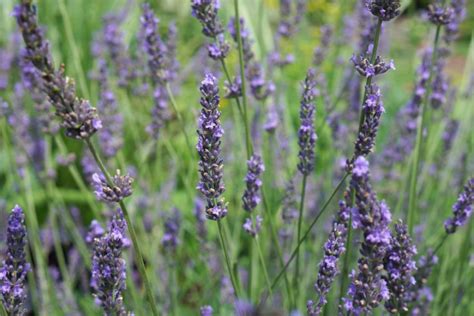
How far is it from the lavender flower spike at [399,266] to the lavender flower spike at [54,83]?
564 mm

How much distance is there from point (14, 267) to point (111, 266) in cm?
19

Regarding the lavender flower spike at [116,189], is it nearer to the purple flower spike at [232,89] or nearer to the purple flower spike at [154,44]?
the purple flower spike at [232,89]

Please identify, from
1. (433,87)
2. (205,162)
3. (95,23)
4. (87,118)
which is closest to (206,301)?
(433,87)

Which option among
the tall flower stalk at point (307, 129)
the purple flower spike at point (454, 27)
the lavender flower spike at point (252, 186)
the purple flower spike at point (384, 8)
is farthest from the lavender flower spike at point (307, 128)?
the purple flower spike at point (454, 27)

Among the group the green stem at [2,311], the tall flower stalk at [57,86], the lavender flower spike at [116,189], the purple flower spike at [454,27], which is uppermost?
the purple flower spike at [454,27]

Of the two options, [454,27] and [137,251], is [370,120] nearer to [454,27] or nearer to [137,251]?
[137,251]

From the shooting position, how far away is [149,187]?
9.27 feet

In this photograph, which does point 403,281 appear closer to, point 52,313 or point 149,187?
point 52,313

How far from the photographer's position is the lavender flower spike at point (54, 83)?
3.16ft

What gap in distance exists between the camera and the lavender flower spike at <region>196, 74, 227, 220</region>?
1168mm

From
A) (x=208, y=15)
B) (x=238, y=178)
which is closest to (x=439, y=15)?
(x=208, y=15)

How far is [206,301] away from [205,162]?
1.21 meters

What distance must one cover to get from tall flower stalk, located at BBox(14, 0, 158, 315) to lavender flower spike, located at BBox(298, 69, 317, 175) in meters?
0.50

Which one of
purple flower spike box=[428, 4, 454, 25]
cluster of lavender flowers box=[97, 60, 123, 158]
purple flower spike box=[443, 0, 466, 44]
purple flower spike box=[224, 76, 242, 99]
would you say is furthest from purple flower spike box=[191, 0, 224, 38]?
purple flower spike box=[443, 0, 466, 44]
